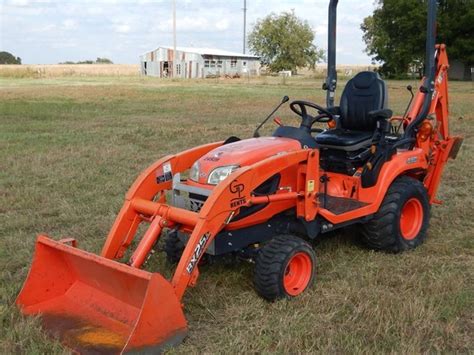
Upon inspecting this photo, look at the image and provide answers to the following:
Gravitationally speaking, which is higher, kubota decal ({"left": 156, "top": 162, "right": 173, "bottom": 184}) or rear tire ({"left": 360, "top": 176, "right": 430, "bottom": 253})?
kubota decal ({"left": 156, "top": 162, "right": 173, "bottom": 184})

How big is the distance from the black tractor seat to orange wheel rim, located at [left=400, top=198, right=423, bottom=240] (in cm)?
71

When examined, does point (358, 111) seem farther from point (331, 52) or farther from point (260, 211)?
point (260, 211)

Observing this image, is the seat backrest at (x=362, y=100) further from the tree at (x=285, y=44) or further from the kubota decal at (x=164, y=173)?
the tree at (x=285, y=44)

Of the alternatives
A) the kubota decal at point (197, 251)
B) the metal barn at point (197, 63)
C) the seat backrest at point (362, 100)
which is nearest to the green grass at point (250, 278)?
the kubota decal at point (197, 251)

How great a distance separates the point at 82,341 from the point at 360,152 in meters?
2.74

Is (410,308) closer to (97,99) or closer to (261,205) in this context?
(261,205)

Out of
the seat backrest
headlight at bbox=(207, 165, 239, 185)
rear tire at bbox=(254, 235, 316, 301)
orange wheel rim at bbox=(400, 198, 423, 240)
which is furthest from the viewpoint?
the seat backrest

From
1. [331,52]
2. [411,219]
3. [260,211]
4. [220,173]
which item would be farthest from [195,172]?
[331,52]

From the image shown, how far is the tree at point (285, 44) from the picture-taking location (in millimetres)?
69000

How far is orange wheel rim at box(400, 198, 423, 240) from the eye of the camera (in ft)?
16.8

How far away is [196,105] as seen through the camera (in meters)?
20.1

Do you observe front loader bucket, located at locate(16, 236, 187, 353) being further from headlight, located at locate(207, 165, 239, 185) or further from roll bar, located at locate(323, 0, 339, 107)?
roll bar, located at locate(323, 0, 339, 107)

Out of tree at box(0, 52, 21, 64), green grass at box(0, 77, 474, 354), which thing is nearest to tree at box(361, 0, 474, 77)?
green grass at box(0, 77, 474, 354)

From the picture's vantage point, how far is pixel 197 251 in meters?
3.57
